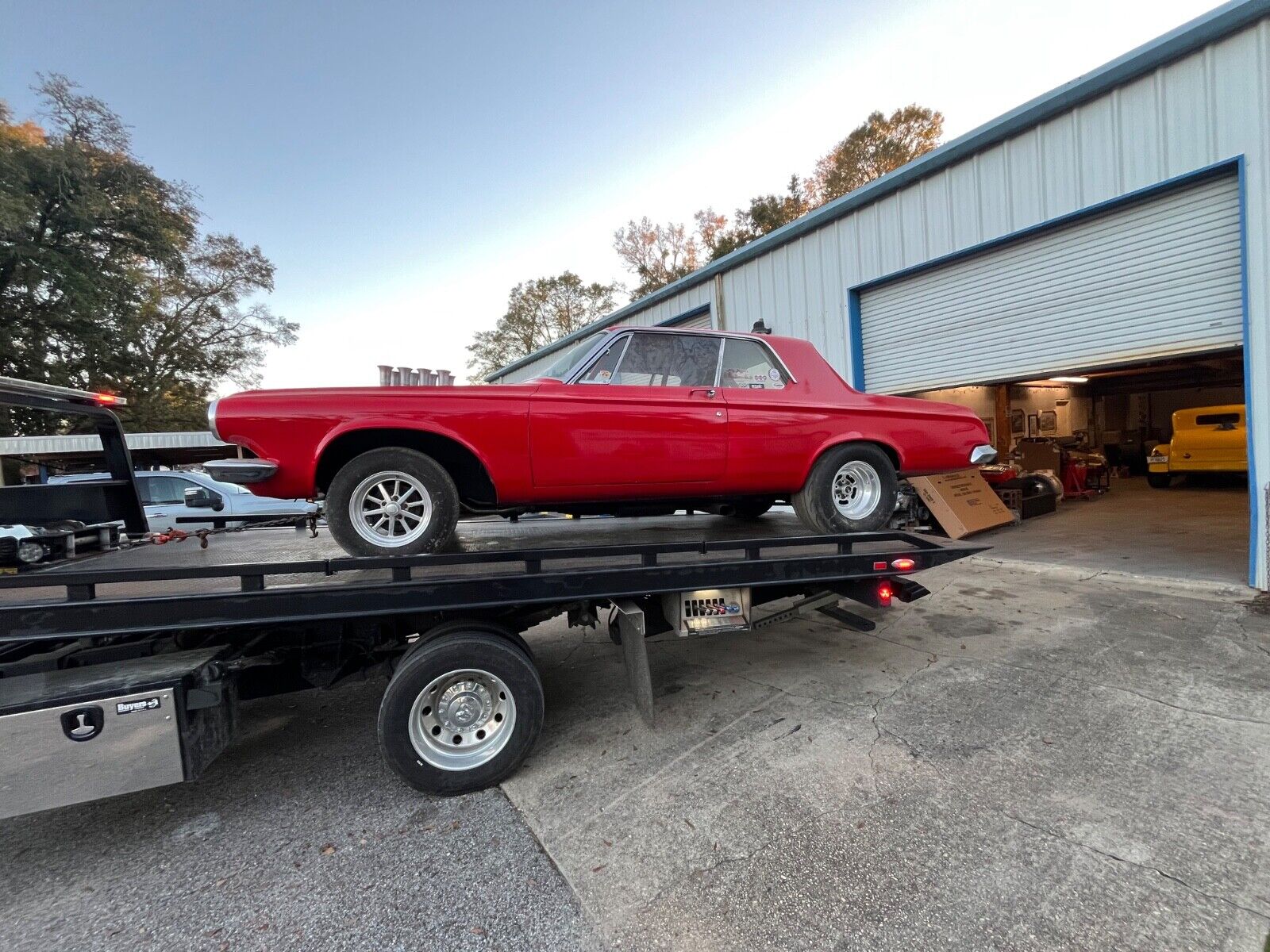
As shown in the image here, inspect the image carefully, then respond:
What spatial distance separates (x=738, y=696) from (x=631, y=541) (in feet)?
3.91

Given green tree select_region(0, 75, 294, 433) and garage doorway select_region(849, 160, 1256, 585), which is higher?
green tree select_region(0, 75, 294, 433)

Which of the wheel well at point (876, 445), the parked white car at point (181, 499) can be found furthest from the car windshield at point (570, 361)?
the parked white car at point (181, 499)

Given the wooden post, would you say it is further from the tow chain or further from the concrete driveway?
the tow chain

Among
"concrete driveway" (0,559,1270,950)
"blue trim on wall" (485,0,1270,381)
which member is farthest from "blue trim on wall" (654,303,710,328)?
"concrete driveway" (0,559,1270,950)

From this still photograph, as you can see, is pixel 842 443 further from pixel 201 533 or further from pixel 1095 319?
pixel 1095 319

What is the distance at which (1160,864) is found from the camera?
6.51 feet

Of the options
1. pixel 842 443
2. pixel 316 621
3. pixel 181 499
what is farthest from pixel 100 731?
pixel 181 499

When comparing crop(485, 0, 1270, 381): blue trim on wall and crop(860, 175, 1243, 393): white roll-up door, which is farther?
crop(860, 175, 1243, 393): white roll-up door

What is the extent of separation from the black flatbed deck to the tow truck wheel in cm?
24

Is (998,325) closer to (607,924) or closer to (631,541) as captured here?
(631,541)

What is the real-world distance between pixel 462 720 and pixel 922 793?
214 centimetres

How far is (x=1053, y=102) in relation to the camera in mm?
5961

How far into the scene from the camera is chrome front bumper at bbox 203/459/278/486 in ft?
8.52

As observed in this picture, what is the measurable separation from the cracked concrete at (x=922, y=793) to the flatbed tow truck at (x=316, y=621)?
0.48 m
